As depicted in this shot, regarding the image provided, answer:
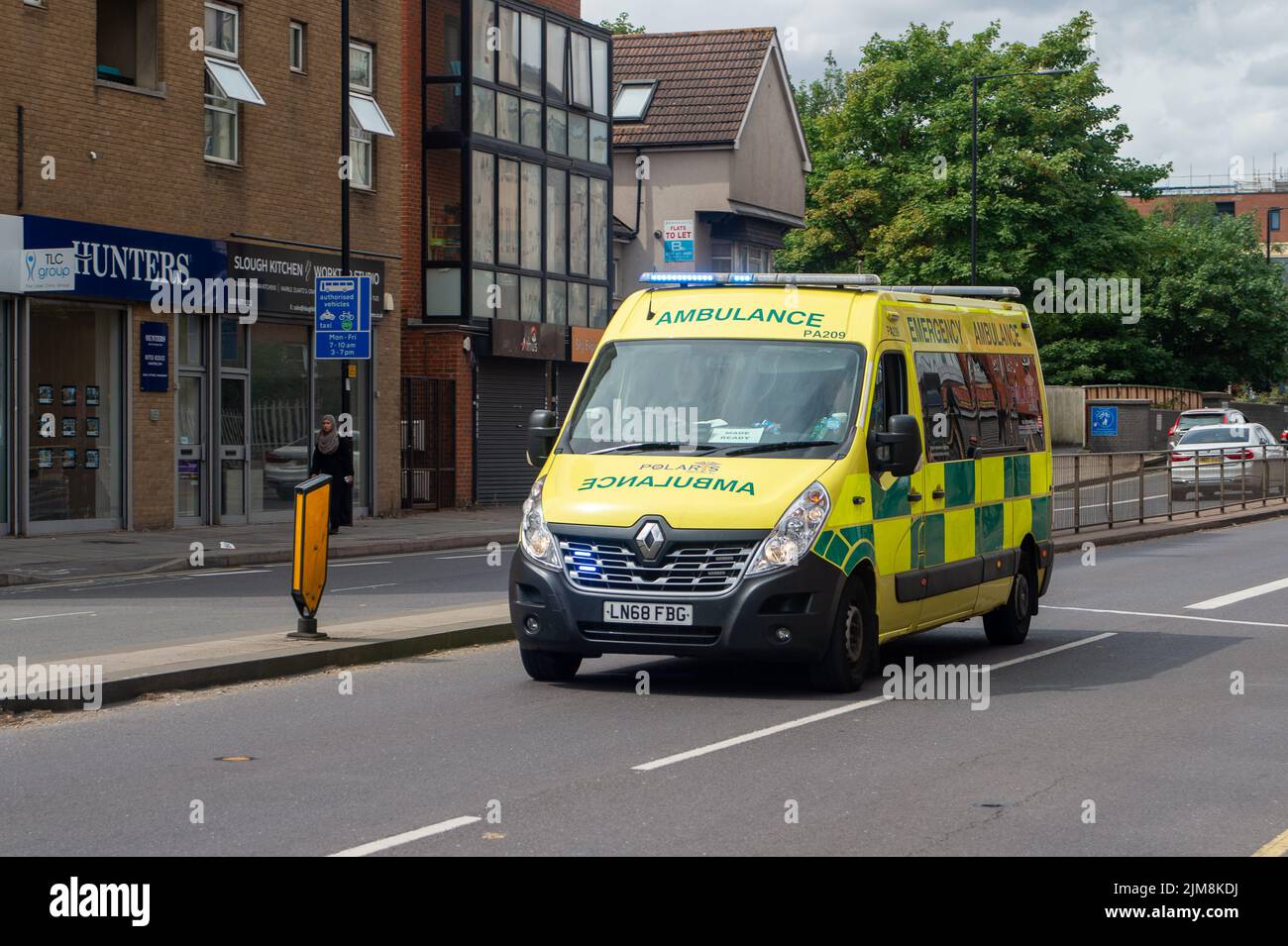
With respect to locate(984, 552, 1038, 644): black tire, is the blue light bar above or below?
above

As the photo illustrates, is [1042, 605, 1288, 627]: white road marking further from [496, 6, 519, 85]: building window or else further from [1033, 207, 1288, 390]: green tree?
[1033, 207, 1288, 390]: green tree

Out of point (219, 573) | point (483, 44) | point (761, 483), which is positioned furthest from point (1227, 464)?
point (761, 483)

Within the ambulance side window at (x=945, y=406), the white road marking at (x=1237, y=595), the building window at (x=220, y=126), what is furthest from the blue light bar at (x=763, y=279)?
the building window at (x=220, y=126)

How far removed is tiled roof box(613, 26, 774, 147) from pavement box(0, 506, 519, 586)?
792 inches

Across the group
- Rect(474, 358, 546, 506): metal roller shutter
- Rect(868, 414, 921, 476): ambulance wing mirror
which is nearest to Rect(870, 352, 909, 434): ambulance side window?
Rect(868, 414, 921, 476): ambulance wing mirror

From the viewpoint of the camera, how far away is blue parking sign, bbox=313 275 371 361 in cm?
2775

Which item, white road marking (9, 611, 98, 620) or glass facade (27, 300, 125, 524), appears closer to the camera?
white road marking (9, 611, 98, 620)

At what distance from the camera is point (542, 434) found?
12.3 meters

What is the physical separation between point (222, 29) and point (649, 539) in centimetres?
2066

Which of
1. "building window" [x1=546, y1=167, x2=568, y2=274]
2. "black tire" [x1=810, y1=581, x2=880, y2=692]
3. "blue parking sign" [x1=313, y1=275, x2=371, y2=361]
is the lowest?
"black tire" [x1=810, y1=581, x2=880, y2=692]

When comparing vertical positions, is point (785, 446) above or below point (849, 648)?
above

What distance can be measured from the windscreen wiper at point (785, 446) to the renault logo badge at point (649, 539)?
84 cm

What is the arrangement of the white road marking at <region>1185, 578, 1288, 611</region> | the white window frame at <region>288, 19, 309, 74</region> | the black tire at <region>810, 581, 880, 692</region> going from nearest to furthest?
the black tire at <region>810, 581, 880, 692</region> → the white road marking at <region>1185, 578, 1288, 611</region> → the white window frame at <region>288, 19, 309, 74</region>
